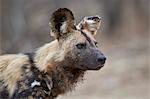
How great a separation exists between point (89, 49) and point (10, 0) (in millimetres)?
13500

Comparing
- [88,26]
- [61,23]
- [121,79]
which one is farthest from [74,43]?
[121,79]

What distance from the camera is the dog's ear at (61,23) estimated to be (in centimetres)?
708

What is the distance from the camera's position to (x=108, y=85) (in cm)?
1625

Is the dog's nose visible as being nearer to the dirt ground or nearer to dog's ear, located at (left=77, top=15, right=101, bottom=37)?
dog's ear, located at (left=77, top=15, right=101, bottom=37)

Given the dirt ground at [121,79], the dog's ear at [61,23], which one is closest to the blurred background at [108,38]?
the dirt ground at [121,79]

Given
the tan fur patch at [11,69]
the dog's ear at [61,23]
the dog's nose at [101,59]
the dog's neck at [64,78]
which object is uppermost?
the dog's ear at [61,23]

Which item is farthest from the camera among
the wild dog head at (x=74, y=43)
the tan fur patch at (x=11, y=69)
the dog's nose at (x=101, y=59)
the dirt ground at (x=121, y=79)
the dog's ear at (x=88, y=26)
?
the dirt ground at (x=121, y=79)

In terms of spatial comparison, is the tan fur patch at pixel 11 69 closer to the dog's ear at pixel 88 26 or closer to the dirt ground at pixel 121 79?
the dog's ear at pixel 88 26

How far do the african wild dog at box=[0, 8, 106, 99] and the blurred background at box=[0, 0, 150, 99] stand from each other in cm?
259

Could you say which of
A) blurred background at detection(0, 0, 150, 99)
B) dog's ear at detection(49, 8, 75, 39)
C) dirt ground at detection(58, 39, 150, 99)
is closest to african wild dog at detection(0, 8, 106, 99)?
dog's ear at detection(49, 8, 75, 39)

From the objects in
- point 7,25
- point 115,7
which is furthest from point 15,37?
point 115,7

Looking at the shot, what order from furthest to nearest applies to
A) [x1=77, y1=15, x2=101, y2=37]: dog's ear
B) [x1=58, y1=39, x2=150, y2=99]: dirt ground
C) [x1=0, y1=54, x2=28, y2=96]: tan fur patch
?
[x1=58, y1=39, x2=150, y2=99]: dirt ground → [x1=77, y1=15, x2=101, y2=37]: dog's ear → [x1=0, y1=54, x2=28, y2=96]: tan fur patch

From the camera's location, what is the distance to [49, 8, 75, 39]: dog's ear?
23.2 feet

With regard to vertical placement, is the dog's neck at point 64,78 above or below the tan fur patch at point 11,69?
below
